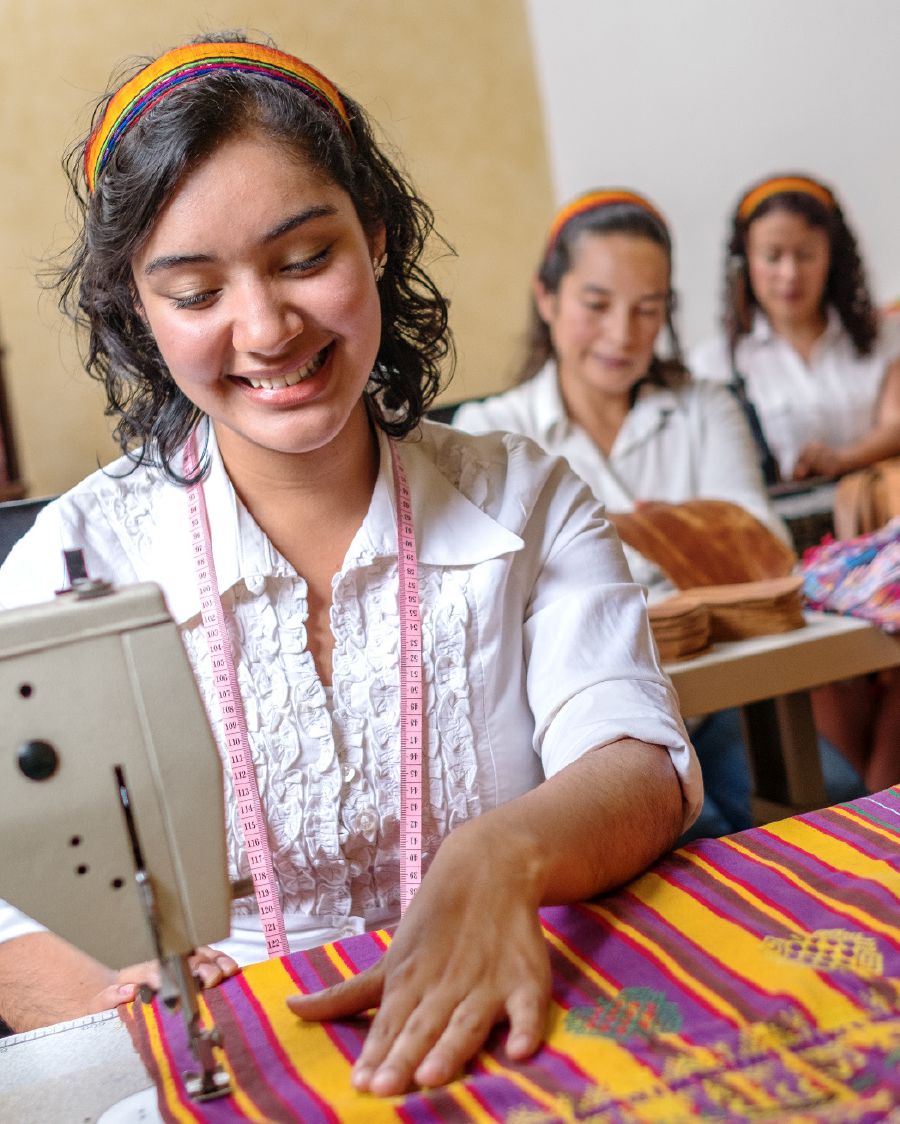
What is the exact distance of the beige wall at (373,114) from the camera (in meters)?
5.36

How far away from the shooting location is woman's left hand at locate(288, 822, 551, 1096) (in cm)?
83

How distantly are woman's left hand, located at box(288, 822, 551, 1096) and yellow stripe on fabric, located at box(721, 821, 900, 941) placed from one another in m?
0.20

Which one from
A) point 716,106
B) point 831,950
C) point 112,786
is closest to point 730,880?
point 831,950

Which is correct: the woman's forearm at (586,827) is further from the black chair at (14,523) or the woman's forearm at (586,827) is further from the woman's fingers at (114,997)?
the black chair at (14,523)

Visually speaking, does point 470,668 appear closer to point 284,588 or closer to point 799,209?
point 284,588

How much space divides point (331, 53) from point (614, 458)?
11.0 ft

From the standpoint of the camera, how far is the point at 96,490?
1.41 meters

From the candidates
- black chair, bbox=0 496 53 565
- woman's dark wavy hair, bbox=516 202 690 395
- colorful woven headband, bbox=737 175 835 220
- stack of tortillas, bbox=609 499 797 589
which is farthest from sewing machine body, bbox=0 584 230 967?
colorful woven headband, bbox=737 175 835 220

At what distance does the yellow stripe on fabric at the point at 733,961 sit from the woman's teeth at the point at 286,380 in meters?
0.57

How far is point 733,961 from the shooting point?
90cm

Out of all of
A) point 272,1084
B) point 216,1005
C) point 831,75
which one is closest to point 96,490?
point 216,1005

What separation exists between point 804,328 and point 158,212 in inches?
131

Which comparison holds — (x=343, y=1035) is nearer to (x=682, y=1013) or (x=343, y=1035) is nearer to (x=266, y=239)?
(x=682, y=1013)

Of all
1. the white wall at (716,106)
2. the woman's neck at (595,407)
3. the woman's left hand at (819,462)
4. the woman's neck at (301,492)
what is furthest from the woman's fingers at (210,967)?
the white wall at (716,106)
